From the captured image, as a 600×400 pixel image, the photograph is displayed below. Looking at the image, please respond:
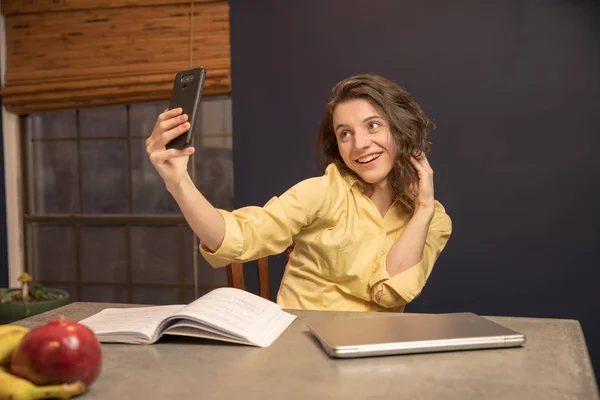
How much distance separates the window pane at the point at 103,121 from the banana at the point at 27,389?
2774 millimetres

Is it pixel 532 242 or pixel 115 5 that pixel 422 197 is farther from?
pixel 115 5

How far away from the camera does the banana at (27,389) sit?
798mm

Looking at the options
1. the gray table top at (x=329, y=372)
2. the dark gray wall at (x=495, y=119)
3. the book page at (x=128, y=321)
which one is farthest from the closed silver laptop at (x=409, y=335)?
the dark gray wall at (x=495, y=119)

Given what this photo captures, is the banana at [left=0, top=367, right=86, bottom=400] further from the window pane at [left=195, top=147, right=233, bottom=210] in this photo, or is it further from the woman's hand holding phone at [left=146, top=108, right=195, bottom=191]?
the window pane at [left=195, top=147, right=233, bottom=210]

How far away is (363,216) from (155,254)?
1.97 metres

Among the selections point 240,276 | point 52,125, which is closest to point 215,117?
point 52,125

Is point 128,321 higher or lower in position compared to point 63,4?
lower

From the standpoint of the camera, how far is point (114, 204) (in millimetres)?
3523

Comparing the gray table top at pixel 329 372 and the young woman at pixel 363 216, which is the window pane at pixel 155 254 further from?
the gray table top at pixel 329 372

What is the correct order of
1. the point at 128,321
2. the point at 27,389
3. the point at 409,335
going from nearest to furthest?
1. the point at 27,389
2. the point at 409,335
3. the point at 128,321

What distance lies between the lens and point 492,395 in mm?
865

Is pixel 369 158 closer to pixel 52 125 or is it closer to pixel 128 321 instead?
pixel 128 321

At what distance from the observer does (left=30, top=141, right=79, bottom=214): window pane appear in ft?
11.7

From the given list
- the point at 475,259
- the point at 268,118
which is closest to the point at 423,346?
the point at 475,259
